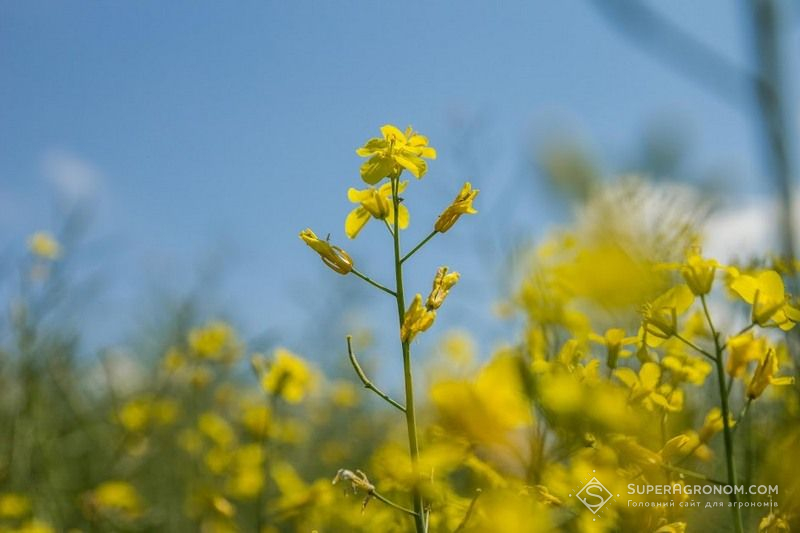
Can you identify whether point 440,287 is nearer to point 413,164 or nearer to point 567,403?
point 413,164

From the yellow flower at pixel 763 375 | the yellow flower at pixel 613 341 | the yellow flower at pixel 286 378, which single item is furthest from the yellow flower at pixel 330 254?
the yellow flower at pixel 286 378

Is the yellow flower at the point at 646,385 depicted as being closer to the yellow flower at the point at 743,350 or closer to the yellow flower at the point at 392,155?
the yellow flower at the point at 743,350

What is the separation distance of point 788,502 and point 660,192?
Answer: 493 mm

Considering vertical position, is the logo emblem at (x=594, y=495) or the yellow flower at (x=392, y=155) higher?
the yellow flower at (x=392, y=155)

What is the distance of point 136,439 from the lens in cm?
363

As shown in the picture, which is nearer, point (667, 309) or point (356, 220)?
point (667, 309)

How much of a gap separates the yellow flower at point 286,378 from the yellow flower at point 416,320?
1251 millimetres

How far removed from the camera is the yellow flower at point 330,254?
1.21 meters

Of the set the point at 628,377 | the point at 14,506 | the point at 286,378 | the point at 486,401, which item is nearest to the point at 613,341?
the point at 628,377

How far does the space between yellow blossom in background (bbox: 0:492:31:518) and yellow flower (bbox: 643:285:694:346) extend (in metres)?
2.76

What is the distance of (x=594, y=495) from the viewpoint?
101 centimetres

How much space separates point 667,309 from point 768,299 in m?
0.13

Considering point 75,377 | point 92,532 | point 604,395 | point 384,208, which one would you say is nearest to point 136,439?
point 75,377

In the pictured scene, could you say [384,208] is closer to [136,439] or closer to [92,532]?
[92,532]
